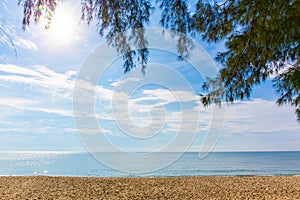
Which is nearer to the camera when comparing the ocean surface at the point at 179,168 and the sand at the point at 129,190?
the sand at the point at 129,190

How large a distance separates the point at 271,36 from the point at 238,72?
2.44ft

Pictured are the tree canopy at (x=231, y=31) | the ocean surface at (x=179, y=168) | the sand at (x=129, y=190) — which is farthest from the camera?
the ocean surface at (x=179, y=168)

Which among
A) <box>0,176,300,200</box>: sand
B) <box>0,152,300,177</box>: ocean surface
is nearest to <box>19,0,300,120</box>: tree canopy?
<box>0,176,300,200</box>: sand

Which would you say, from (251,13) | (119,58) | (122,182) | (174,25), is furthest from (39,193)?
(251,13)

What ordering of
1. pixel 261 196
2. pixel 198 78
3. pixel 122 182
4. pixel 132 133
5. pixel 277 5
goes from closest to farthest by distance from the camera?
pixel 277 5 < pixel 198 78 < pixel 132 133 < pixel 261 196 < pixel 122 182

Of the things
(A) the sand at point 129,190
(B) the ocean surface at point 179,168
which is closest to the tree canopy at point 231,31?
(A) the sand at point 129,190

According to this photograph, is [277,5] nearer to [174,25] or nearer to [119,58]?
[174,25]

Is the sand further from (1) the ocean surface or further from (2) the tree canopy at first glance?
(1) the ocean surface

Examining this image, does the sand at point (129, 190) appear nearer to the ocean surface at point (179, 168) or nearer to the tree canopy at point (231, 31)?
the tree canopy at point (231, 31)

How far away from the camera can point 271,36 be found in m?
3.23

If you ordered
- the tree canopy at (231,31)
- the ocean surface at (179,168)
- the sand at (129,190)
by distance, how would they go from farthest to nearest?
the ocean surface at (179,168)
the sand at (129,190)
the tree canopy at (231,31)

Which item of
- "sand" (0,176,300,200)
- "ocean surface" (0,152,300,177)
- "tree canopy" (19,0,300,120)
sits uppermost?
"tree canopy" (19,0,300,120)

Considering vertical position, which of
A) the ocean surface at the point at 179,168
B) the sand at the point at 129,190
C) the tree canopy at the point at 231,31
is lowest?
the ocean surface at the point at 179,168

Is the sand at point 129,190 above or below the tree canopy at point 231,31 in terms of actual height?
below
